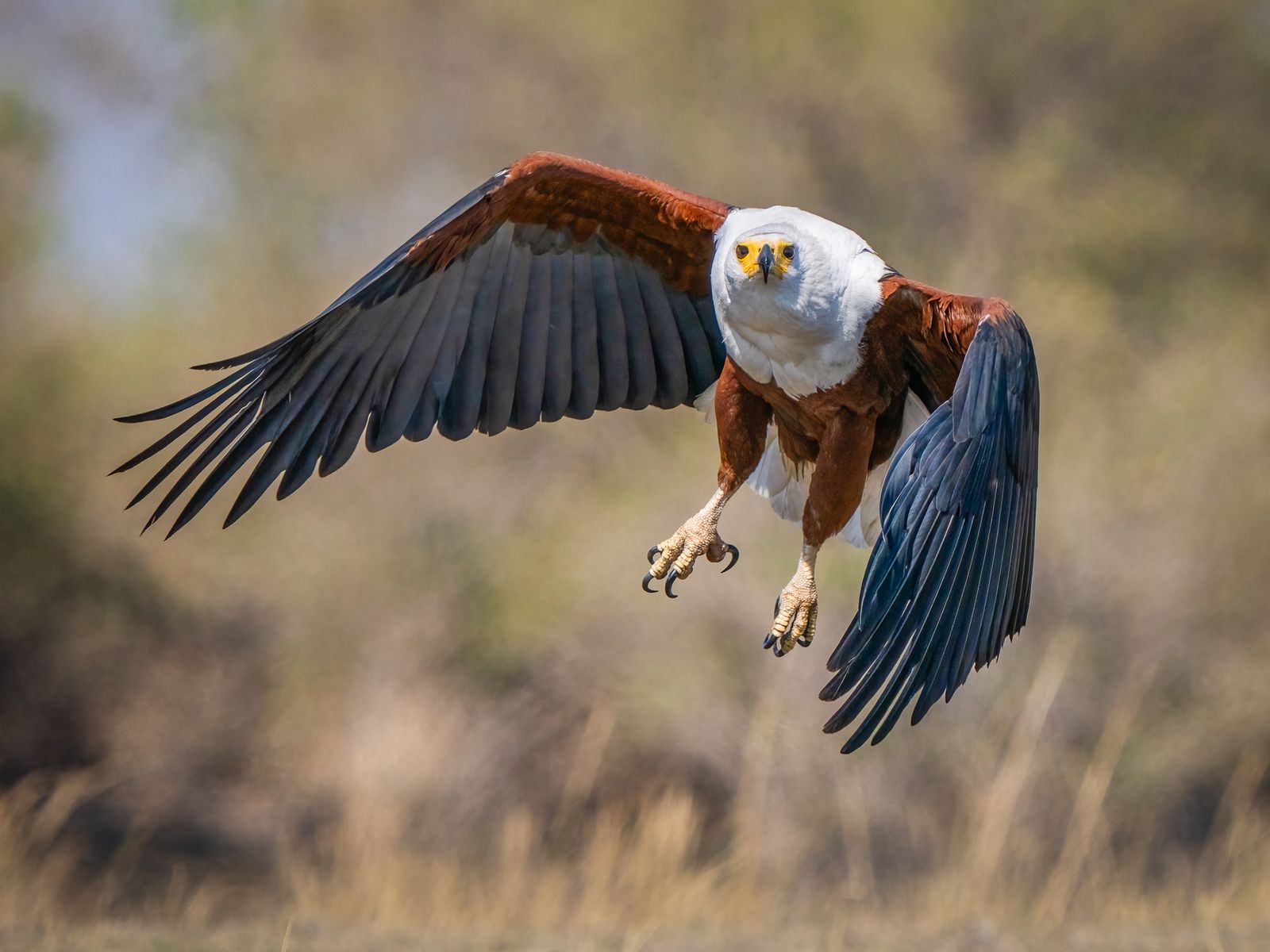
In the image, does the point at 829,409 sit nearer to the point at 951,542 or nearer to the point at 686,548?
the point at 686,548

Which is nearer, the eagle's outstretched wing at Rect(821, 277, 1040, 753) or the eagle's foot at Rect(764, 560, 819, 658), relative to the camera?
the eagle's outstretched wing at Rect(821, 277, 1040, 753)

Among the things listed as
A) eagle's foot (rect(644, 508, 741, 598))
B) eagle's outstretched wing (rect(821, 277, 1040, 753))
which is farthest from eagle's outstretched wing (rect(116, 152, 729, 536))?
eagle's outstretched wing (rect(821, 277, 1040, 753))

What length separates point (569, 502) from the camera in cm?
1339

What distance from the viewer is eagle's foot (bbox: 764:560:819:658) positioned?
5.05 m

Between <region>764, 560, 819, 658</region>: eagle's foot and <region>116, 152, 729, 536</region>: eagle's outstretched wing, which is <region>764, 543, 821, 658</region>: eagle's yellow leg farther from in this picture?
<region>116, 152, 729, 536</region>: eagle's outstretched wing

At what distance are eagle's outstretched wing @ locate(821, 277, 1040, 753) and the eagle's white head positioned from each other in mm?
420

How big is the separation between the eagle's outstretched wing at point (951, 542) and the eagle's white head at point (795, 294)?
1.38 feet

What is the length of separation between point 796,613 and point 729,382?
0.85 m

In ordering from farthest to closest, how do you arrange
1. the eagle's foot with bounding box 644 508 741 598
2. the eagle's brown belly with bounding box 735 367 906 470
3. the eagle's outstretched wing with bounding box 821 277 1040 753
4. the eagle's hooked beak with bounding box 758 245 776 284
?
the eagle's foot with bounding box 644 508 741 598, the eagle's brown belly with bounding box 735 367 906 470, the eagle's hooked beak with bounding box 758 245 776 284, the eagle's outstretched wing with bounding box 821 277 1040 753

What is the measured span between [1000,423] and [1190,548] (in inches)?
350

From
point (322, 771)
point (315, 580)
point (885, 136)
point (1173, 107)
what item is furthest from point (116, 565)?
point (1173, 107)

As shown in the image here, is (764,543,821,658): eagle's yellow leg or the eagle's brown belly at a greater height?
the eagle's brown belly

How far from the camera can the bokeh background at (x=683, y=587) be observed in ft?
37.1

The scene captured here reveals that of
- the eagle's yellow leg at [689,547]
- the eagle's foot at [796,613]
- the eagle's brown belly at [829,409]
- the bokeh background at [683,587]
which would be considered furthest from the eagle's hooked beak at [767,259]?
the bokeh background at [683,587]
